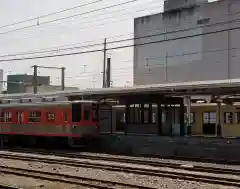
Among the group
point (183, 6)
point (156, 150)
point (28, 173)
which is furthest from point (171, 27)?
point (28, 173)

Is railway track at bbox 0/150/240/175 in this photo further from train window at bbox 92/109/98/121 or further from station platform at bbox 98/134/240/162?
train window at bbox 92/109/98/121

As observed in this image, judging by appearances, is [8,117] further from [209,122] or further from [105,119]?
[209,122]

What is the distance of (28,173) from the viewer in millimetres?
15797

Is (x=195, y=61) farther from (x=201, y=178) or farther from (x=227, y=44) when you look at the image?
(x=201, y=178)

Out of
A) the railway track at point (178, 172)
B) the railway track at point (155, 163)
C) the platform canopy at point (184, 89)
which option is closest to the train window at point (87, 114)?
the platform canopy at point (184, 89)

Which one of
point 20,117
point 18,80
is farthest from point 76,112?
point 18,80

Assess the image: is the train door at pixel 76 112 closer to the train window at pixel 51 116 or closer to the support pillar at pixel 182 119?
the train window at pixel 51 116

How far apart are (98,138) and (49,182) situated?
39.4 feet

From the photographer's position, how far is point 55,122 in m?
25.2

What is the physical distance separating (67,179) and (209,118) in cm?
1906

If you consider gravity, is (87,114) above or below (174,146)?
above

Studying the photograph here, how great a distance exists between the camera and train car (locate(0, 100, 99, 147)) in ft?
80.9

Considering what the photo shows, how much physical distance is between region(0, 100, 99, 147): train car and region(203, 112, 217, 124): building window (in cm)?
919

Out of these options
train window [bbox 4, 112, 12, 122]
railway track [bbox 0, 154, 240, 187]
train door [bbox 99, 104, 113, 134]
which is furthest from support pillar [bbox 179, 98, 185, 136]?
train window [bbox 4, 112, 12, 122]
